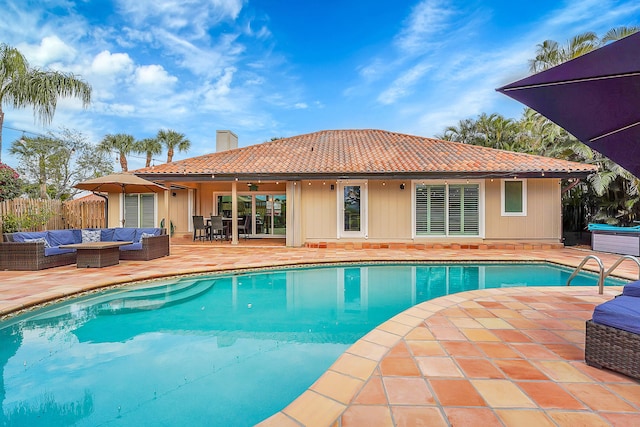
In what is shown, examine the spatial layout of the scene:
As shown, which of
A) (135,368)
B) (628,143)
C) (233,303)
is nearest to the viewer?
(628,143)

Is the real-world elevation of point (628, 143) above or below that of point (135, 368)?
above

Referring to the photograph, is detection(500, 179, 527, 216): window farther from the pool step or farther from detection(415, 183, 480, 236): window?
the pool step

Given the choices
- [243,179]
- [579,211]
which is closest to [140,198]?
[243,179]

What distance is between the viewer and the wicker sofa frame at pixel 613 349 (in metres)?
2.37

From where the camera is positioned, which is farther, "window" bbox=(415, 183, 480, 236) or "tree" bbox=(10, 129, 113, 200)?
"tree" bbox=(10, 129, 113, 200)

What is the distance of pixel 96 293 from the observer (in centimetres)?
579

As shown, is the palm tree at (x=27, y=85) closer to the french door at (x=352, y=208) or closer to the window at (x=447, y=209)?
the french door at (x=352, y=208)

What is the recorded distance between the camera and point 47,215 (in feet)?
36.9

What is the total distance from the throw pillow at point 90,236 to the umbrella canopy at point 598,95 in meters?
10.8

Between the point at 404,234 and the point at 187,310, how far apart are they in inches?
351

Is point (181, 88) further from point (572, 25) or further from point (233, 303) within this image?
point (572, 25)

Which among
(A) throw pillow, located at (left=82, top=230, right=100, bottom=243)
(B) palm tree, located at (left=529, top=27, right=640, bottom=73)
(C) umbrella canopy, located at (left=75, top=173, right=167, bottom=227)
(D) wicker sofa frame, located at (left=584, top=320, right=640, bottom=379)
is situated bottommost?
(D) wicker sofa frame, located at (left=584, top=320, right=640, bottom=379)

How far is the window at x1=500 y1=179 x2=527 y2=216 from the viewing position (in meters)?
11.7

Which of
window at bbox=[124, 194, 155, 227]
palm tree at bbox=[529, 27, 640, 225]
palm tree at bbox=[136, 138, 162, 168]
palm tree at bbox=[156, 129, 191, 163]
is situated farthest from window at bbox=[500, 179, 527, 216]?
palm tree at bbox=[136, 138, 162, 168]
